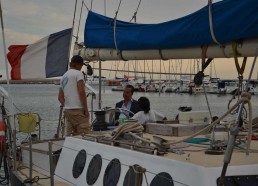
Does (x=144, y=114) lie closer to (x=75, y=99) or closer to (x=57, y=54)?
(x=75, y=99)

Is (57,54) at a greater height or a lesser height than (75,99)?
greater

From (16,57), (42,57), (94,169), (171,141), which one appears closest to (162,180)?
(171,141)

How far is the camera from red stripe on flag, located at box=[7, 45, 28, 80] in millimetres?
9586

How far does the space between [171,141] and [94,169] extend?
3.73 ft

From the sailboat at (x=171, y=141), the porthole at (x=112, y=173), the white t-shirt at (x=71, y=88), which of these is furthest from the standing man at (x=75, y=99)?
the porthole at (x=112, y=173)

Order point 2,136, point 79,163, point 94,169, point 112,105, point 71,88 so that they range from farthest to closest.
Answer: point 112,105 → point 2,136 → point 71,88 → point 79,163 → point 94,169

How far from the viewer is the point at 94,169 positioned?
6105mm

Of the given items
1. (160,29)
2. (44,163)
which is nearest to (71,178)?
(44,163)

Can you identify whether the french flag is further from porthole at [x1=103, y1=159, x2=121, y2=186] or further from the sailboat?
porthole at [x1=103, y1=159, x2=121, y2=186]

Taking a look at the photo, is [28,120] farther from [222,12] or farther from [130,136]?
[222,12]

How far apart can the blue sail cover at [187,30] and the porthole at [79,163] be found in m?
2.00

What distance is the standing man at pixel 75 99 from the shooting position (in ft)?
25.8

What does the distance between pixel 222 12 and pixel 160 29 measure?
4.27 feet

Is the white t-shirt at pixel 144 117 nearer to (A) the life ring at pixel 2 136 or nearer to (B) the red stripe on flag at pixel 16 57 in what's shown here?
(B) the red stripe on flag at pixel 16 57
